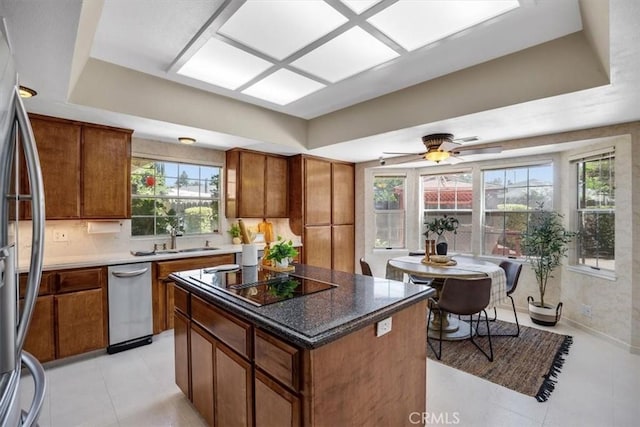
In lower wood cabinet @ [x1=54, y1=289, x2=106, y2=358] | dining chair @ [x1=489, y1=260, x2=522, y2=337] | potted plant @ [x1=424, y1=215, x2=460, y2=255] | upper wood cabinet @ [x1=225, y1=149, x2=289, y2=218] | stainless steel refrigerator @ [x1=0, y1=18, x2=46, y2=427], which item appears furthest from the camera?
upper wood cabinet @ [x1=225, y1=149, x2=289, y2=218]

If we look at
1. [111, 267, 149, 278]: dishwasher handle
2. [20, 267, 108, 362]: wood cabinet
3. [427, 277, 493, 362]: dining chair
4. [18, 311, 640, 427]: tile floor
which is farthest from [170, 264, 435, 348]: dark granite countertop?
[20, 267, 108, 362]: wood cabinet

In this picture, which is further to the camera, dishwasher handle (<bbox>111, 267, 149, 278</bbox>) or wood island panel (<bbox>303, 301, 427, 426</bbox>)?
dishwasher handle (<bbox>111, 267, 149, 278</bbox>)

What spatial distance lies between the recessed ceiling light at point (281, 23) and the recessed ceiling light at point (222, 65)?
18 cm

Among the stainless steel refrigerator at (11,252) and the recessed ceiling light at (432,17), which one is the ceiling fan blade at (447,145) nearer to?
the recessed ceiling light at (432,17)

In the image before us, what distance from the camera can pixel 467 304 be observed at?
2.93 metres

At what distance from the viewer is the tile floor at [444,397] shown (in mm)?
2148

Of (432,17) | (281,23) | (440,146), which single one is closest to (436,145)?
(440,146)

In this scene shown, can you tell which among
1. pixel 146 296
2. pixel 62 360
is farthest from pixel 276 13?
pixel 62 360

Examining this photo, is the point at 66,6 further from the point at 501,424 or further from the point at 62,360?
the point at 501,424

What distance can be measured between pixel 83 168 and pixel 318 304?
3.00 m

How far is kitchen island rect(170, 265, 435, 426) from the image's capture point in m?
1.32

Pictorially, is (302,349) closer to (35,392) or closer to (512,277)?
(35,392)

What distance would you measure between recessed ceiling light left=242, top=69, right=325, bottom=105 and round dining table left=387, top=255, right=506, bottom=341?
218cm

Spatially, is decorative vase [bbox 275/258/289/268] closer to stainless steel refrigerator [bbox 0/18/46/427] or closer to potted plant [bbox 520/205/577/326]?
→ stainless steel refrigerator [bbox 0/18/46/427]
